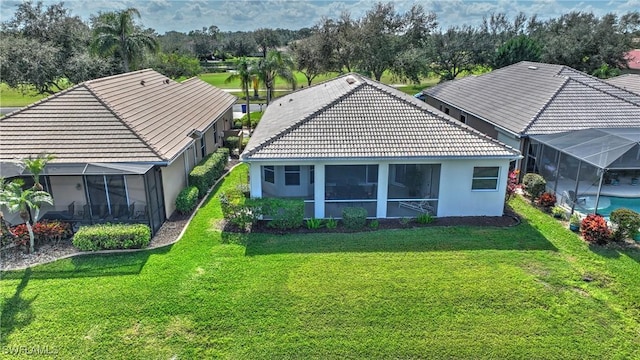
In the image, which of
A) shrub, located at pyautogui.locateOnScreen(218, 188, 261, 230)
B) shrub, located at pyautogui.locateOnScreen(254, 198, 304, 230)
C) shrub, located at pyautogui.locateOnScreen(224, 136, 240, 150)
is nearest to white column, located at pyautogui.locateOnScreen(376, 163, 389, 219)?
shrub, located at pyautogui.locateOnScreen(254, 198, 304, 230)

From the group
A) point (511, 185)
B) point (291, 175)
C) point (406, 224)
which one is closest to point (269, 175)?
point (291, 175)

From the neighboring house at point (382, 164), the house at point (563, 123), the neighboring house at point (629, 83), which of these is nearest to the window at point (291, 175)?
the neighboring house at point (382, 164)

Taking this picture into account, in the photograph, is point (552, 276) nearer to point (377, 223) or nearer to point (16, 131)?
point (377, 223)

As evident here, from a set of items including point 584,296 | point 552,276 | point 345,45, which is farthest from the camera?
point 345,45

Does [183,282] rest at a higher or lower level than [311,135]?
lower

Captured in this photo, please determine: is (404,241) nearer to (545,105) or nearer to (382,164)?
(382,164)

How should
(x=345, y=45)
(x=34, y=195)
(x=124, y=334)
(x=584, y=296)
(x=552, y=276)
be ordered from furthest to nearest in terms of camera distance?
(x=345, y=45) → (x=34, y=195) → (x=552, y=276) → (x=584, y=296) → (x=124, y=334)

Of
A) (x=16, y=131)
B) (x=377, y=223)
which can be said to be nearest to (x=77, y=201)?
(x=16, y=131)

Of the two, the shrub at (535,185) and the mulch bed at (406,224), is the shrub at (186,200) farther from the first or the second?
the shrub at (535,185)

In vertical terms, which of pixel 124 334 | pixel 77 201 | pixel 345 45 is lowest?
pixel 124 334
